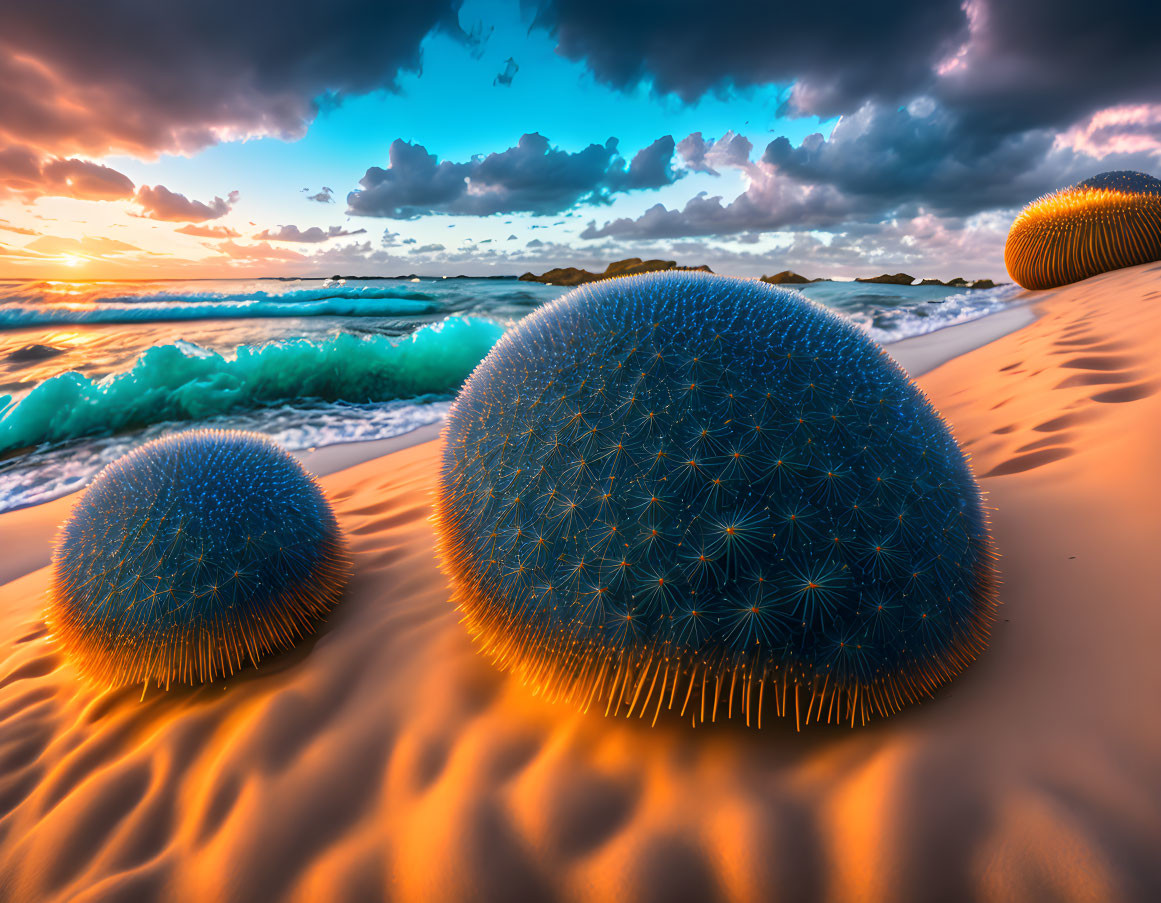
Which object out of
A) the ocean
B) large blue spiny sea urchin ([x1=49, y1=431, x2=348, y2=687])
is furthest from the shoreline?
large blue spiny sea urchin ([x1=49, y1=431, x2=348, y2=687])

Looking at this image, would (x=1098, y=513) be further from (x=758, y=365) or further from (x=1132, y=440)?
(x=758, y=365)

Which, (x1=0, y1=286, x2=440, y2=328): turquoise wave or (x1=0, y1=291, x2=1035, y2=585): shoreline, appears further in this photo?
(x1=0, y1=286, x2=440, y2=328): turquoise wave

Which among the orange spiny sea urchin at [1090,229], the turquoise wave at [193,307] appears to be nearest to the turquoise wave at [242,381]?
the orange spiny sea urchin at [1090,229]

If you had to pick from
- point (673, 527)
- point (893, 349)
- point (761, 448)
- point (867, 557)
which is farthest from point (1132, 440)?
point (893, 349)

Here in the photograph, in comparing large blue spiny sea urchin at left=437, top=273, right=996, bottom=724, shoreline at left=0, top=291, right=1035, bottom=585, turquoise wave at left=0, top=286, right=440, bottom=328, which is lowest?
turquoise wave at left=0, top=286, right=440, bottom=328

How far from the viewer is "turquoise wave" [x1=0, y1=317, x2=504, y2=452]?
28.8 feet

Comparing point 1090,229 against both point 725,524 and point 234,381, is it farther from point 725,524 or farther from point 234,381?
point 234,381

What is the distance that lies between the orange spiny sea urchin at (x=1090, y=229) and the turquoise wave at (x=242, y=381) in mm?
10760

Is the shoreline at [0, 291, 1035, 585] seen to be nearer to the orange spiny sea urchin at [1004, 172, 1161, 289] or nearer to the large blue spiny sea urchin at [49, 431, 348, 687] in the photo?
the orange spiny sea urchin at [1004, 172, 1161, 289]

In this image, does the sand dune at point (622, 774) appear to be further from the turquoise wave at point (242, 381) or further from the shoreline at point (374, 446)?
the turquoise wave at point (242, 381)

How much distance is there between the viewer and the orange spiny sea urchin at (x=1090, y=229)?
8.89m

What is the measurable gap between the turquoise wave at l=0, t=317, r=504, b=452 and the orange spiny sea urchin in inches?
424

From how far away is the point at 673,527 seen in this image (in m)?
1.69

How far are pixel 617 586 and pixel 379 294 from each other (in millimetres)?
34821
